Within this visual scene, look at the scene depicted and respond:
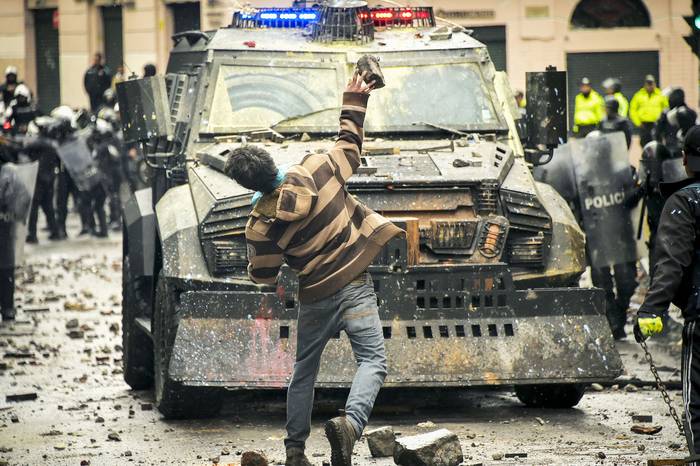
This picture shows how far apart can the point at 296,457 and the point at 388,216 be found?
2.10 metres

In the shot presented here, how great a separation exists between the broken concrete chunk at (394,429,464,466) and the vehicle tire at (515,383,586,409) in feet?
6.30

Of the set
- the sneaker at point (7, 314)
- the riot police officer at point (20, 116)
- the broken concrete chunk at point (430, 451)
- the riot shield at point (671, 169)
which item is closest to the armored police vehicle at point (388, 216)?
the broken concrete chunk at point (430, 451)

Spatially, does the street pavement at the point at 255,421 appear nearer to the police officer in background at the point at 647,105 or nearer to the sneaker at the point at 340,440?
the sneaker at the point at 340,440

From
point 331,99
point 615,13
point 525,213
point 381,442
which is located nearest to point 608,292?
point 331,99

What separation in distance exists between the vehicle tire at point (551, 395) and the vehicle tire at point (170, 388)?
1925mm

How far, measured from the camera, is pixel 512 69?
108 feet

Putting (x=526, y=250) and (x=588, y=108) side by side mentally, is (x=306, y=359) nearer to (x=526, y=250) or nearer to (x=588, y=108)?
(x=526, y=250)

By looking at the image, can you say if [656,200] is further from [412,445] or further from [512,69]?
[512,69]

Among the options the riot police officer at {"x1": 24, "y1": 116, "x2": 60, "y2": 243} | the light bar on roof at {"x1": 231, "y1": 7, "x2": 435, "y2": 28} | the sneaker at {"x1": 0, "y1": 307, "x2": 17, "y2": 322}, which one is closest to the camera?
the light bar on roof at {"x1": 231, "y1": 7, "x2": 435, "y2": 28}

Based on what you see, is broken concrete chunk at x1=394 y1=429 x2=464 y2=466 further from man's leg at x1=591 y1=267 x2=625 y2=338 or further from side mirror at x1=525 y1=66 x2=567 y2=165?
man's leg at x1=591 y1=267 x2=625 y2=338

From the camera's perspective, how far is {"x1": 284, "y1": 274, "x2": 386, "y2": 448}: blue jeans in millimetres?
7742

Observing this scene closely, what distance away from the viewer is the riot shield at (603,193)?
12656mm

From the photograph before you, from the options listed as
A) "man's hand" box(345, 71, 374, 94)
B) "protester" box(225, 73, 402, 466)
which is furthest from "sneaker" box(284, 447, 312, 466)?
"man's hand" box(345, 71, 374, 94)

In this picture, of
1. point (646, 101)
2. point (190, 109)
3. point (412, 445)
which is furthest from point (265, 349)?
point (646, 101)
